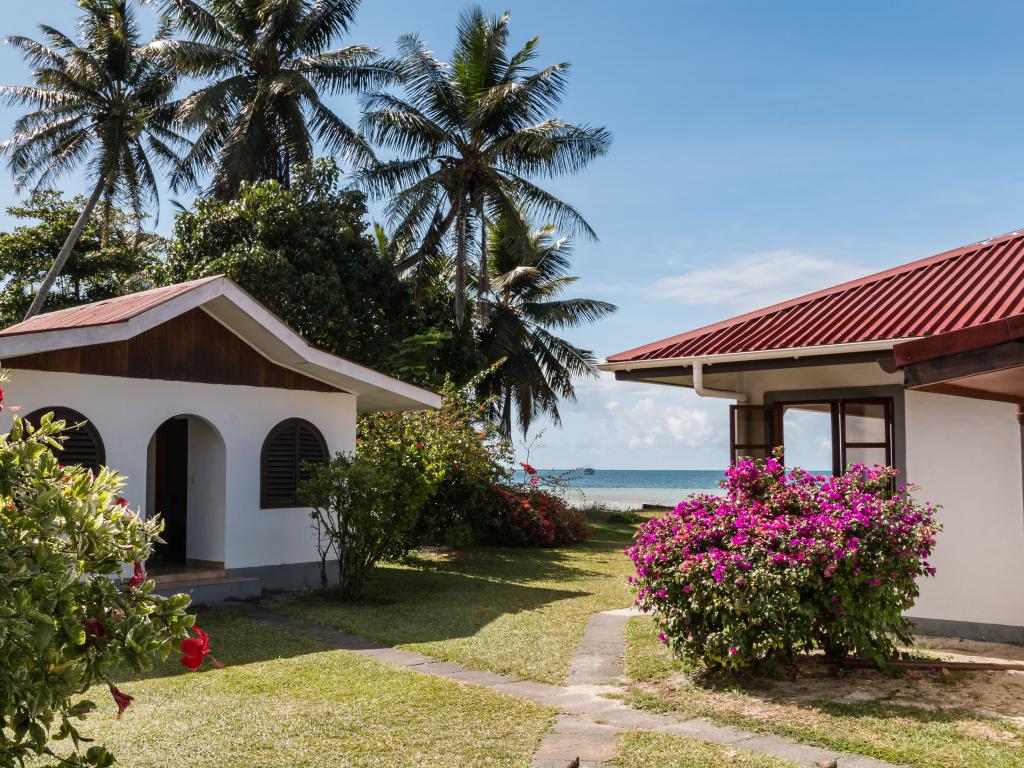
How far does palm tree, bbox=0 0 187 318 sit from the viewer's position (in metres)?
26.1

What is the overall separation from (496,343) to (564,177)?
20.1 feet

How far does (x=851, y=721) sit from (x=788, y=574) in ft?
3.59

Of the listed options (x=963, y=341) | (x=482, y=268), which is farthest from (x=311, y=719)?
(x=482, y=268)

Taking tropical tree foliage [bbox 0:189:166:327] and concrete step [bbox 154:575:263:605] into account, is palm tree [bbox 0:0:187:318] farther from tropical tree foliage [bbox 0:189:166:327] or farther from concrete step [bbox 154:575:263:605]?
concrete step [bbox 154:575:263:605]

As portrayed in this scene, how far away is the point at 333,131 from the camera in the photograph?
2578cm

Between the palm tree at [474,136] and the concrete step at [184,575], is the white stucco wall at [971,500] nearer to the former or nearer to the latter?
the concrete step at [184,575]

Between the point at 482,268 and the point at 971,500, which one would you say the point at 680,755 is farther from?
the point at 482,268

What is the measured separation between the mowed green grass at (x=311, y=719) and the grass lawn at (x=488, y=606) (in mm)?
1079

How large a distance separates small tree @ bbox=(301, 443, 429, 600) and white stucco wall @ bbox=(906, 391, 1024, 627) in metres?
6.27

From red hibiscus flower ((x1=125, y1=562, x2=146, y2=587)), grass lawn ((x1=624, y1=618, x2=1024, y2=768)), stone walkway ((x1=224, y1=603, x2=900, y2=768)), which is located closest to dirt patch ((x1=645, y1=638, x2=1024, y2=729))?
grass lawn ((x1=624, y1=618, x2=1024, y2=768))

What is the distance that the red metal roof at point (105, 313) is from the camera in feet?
34.0

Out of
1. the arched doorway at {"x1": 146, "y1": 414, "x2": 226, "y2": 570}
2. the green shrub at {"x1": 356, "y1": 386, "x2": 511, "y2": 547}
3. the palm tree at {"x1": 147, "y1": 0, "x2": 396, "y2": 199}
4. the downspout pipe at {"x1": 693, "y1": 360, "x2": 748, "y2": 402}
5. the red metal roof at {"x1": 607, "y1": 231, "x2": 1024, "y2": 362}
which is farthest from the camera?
the palm tree at {"x1": 147, "y1": 0, "x2": 396, "y2": 199}

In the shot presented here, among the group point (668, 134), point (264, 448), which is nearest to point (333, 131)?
point (668, 134)

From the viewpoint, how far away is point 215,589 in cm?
1167
